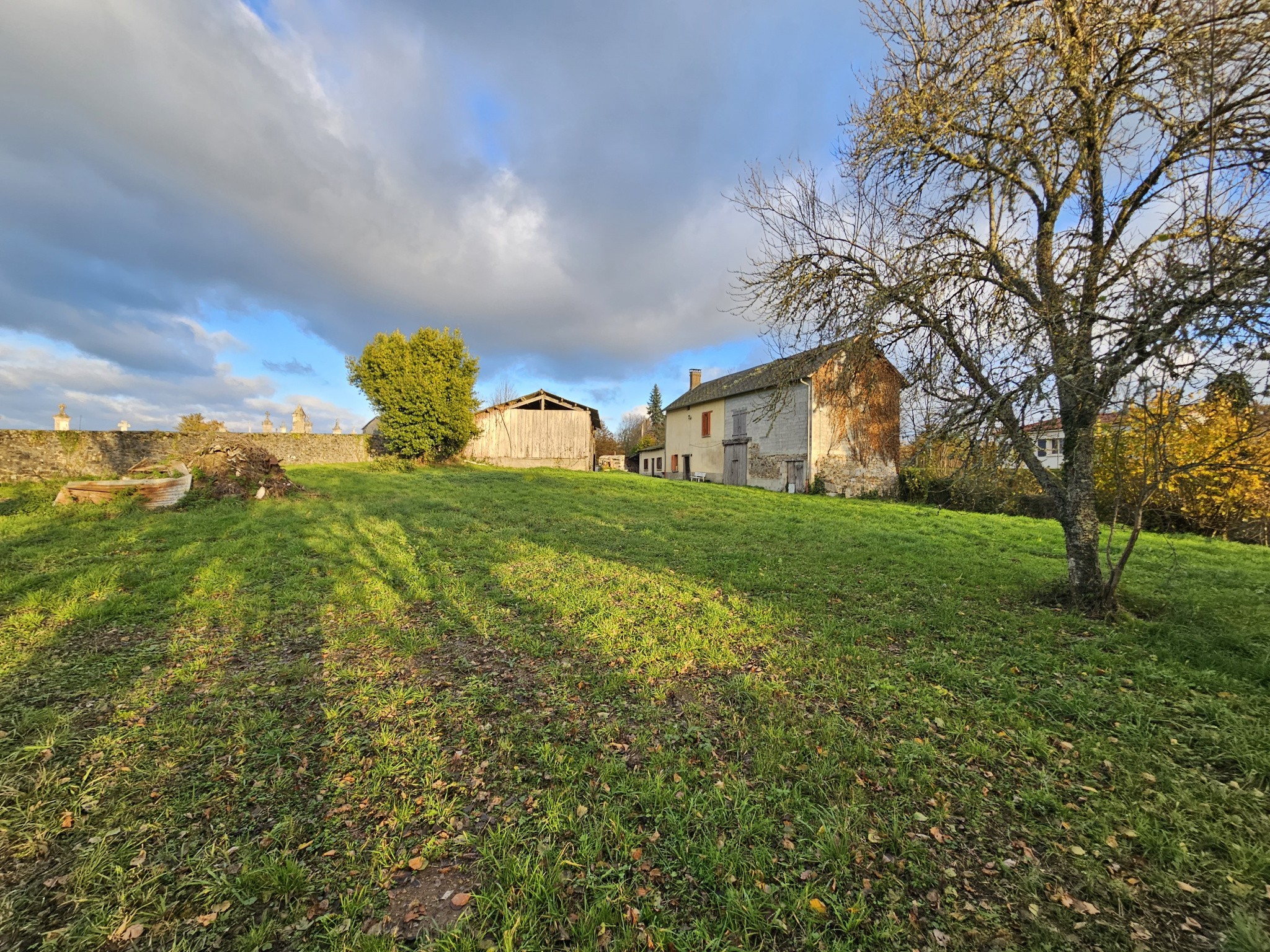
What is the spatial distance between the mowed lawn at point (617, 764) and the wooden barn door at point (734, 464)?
720 inches

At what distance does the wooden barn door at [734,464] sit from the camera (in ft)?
80.9

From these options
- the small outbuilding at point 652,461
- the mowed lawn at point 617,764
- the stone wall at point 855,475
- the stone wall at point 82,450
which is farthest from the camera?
the small outbuilding at point 652,461

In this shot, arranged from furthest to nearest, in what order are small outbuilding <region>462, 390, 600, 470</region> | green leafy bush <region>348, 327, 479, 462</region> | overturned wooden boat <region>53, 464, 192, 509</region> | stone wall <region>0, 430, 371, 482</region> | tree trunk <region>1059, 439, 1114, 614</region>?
small outbuilding <region>462, 390, 600, 470</region> < green leafy bush <region>348, 327, 479, 462</region> < stone wall <region>0, 430, 371, 482</region> < overturned wooden boat <region>53, 464, 192, 509</region> < tree trunk <region>1059, 439, 1114, 614</region>

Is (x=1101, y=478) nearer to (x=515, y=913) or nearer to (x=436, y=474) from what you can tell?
(x=515, y=913)

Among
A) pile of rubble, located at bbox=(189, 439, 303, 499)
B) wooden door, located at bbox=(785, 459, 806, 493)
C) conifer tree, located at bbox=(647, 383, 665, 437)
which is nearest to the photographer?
pile of rubble, located at bbox=(189, 439, 303, 499)

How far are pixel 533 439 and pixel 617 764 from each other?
24777 mm

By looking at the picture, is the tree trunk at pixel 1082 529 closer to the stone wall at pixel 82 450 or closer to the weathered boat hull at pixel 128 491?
the weathered boat hull at pixel 128 491

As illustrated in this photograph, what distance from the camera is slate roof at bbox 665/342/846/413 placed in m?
7.13

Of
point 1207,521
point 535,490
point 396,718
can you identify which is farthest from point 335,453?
point 1207,521

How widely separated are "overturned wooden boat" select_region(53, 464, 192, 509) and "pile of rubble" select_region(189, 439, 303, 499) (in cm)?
47

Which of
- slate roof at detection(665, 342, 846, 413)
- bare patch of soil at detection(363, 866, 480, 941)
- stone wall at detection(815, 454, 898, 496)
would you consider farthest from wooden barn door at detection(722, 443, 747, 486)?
bare patch of soil at detection(363, 866, 480, 941)

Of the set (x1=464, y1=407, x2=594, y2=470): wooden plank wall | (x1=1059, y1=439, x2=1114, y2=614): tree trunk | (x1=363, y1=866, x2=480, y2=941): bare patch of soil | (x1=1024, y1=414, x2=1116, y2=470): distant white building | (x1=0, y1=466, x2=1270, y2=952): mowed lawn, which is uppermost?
(x1=464, y1=407, x2=594, y2=470): wooden plank wall

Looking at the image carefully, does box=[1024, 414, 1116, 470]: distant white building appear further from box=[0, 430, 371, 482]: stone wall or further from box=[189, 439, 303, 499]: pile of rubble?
box=[0, 430, 371, 482]: stone wall

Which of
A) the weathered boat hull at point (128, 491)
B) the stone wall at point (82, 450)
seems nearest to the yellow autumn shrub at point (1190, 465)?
the weathered boat hull at point (128, 491)
